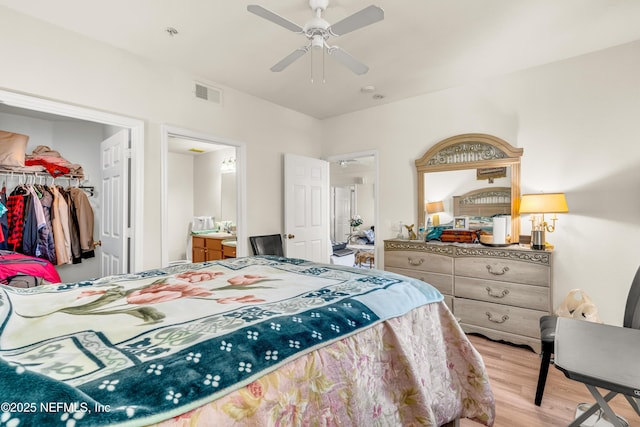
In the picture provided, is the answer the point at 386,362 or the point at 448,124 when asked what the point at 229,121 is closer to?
the point at 448,124

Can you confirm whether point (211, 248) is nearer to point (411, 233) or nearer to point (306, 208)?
point (306, 208)

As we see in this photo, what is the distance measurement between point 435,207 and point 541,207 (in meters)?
1.11

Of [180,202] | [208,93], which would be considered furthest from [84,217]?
[180,202]

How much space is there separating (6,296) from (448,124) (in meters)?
3.97

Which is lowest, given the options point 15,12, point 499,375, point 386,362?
point 499,375

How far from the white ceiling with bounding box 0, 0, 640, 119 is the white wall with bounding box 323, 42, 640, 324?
0.20 metres

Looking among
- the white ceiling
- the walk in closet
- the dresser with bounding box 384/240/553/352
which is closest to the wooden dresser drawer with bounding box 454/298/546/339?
the dresser with bounding box 384/240/553/352

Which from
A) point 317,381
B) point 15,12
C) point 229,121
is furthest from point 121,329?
point 229,121

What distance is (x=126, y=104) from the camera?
9.11 feet

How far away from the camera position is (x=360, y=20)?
1812 mm

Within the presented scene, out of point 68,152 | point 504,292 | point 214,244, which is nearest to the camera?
point 504,292

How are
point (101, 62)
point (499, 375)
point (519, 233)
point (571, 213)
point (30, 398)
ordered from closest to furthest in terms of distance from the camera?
1. point (30, 398)
2. point (499, 375)
3. point (101, 62)
4. point (571, 213)
5. point (519, 233)

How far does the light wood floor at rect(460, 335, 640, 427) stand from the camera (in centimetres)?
185

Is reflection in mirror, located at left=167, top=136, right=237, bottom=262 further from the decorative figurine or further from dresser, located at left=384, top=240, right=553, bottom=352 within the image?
dresser, located at left=384, top=240, right=553, bottom=352
